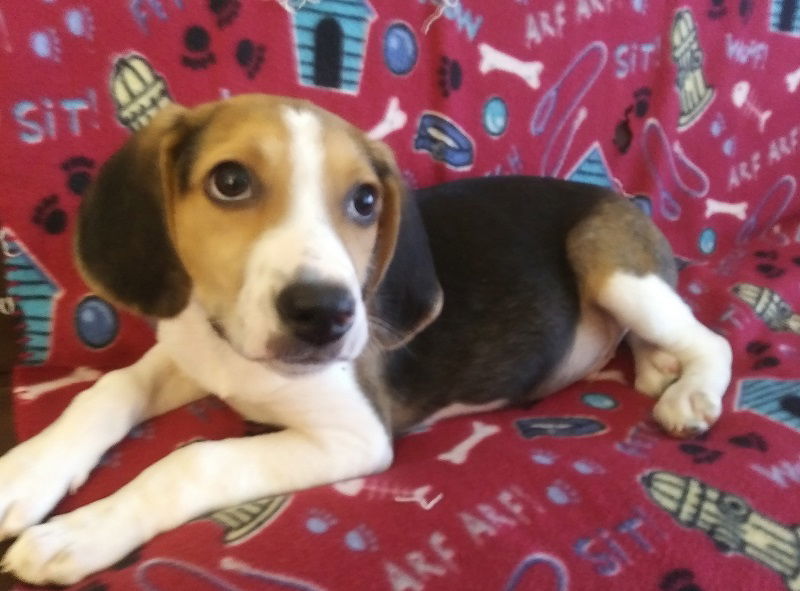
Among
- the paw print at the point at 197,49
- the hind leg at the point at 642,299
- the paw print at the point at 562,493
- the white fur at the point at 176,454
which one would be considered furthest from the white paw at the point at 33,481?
the hind leg at the point at 642,299

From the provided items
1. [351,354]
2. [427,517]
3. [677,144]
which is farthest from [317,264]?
[677,144]

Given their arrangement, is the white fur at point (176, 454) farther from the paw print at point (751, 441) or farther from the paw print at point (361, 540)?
the paw print at point (751, 441)

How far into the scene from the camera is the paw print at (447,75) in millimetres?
3072

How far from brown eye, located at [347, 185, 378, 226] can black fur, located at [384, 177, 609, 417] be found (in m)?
0.52

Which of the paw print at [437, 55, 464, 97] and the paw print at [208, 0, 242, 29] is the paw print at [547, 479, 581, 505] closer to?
the paw print at [437, 55, 464, 97]

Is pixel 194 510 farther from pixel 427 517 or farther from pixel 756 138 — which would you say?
pixel 756 138

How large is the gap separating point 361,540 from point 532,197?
1.46 metres

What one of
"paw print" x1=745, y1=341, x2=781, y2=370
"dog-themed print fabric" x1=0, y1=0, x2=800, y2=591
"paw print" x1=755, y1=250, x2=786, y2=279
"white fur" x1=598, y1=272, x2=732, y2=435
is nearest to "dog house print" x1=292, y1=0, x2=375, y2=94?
"dog-themed print fabric" x1=0, y1=0, x2=800, y2=591

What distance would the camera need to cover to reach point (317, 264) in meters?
Answer: 1.71

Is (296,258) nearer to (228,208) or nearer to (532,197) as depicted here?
(228,208)

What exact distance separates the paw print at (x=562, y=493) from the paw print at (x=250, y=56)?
63.9 inches

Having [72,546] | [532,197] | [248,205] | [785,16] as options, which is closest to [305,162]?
[248,205]

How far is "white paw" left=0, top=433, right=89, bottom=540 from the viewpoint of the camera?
1.90 m

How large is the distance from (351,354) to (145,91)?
4.29 ft
